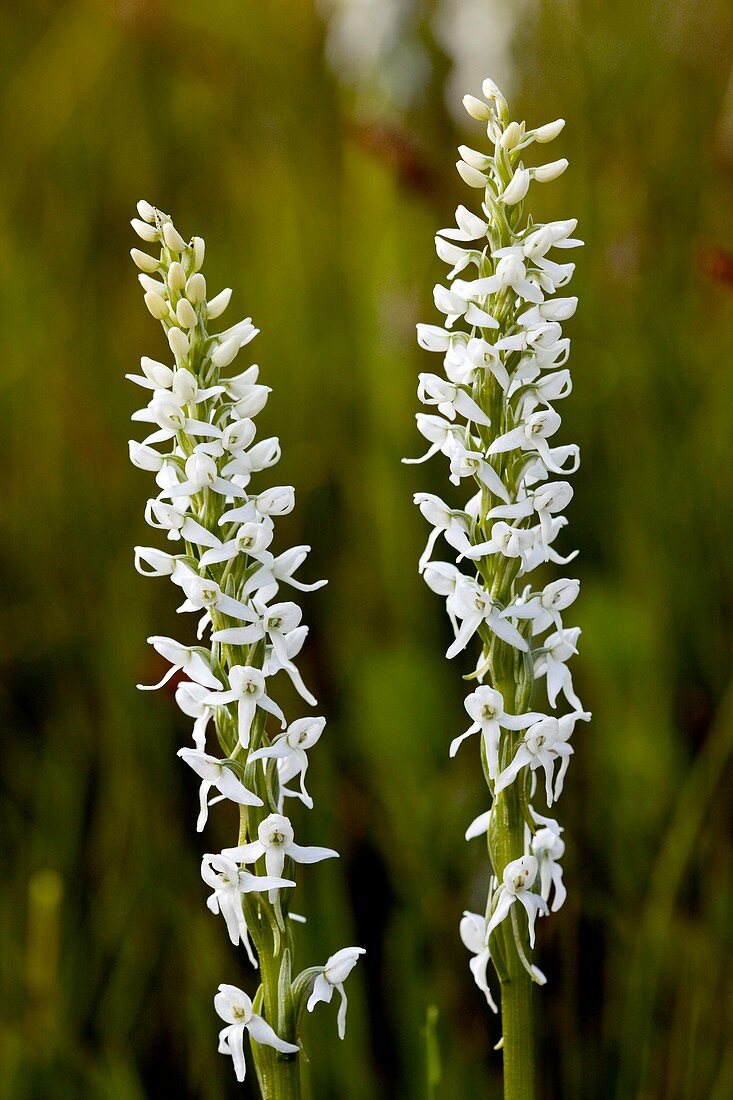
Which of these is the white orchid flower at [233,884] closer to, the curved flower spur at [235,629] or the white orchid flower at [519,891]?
the curved flower spur at [235,629]

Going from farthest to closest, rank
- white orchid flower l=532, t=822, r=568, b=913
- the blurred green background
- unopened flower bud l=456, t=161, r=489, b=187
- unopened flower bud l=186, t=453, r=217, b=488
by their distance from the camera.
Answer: the blurred green background → white orchid flower l=532, t=822, r=568, b=913 → unopened flower bud l=456, t=161, r=489, b=187 → unopened flower bud l=186, t=453, r=217, b=488

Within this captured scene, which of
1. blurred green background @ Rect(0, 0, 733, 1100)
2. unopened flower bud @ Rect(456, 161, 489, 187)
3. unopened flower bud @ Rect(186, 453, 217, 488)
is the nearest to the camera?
unopened flower bud @ Rect(186, 453, 217, 488)

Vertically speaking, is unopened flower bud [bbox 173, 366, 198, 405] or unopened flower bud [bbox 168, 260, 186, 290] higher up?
unopened flower bud [bbox 168, 260, 186, 290]

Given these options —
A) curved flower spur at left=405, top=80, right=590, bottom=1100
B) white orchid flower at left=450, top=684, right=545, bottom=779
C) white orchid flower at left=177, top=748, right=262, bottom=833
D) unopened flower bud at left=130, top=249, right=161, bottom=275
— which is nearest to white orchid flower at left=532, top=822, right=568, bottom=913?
curved flower spur at left=405, top=80, right=590, bottom=1100

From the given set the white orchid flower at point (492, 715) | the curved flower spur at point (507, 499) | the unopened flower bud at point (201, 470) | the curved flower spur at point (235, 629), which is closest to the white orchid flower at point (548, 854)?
the curved flower spur at point (507, 499)

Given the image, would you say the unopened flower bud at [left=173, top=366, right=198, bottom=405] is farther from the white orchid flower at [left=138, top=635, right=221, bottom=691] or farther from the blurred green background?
the blurred green background

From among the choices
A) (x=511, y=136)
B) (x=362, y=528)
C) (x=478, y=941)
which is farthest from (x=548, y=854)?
(x=362, y=528)

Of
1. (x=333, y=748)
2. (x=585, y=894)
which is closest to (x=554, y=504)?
(x=585, y=894)
